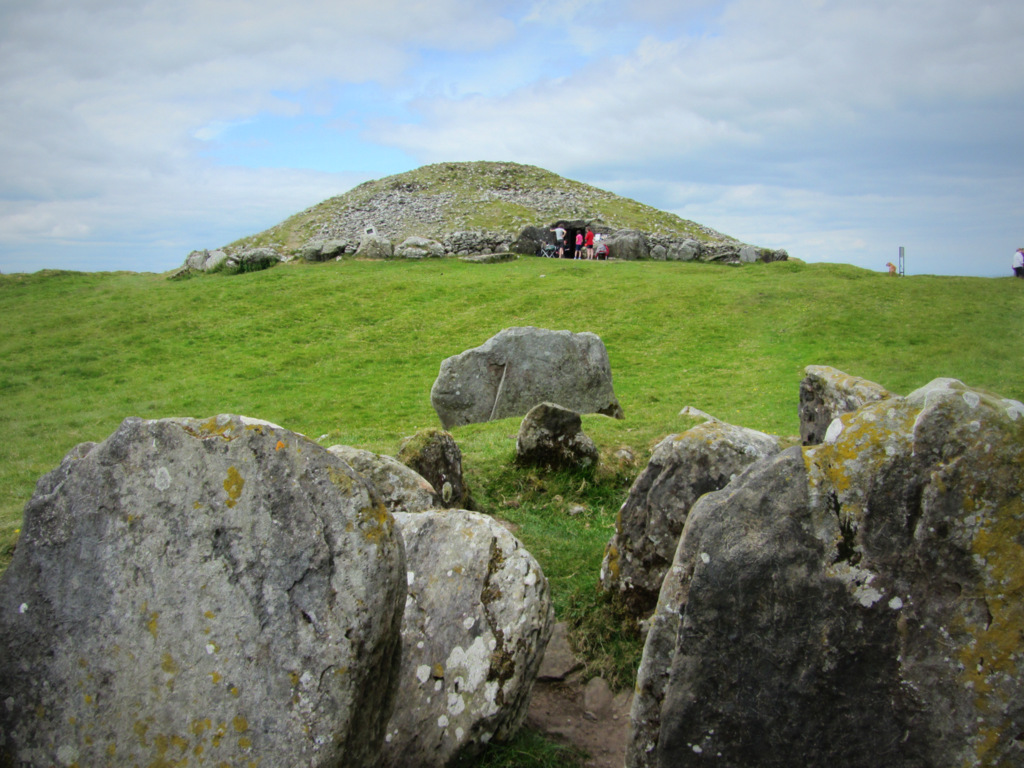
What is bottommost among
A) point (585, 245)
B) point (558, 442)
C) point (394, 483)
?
point (558, 442)

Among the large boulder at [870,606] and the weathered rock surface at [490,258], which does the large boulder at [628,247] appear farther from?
the large boulder at [870,606]

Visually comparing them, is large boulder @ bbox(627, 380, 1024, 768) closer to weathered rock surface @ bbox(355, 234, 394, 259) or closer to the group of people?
weathered rock surface @ bbox(355, 234, 394, 259)

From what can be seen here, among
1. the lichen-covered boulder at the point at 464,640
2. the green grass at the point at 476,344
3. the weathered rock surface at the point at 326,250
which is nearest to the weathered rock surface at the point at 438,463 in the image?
the green grass at the point at 476,344

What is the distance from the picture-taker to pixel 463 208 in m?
59.0

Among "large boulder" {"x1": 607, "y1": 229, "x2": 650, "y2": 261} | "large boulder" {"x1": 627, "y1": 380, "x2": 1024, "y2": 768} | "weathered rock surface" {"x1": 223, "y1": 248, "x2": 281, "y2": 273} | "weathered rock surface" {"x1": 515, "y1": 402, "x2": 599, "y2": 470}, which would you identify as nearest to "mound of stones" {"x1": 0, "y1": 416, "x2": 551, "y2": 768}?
"large boulder" {"x1": 627, "y1": 380, "x2": 1024, "y2": 768}

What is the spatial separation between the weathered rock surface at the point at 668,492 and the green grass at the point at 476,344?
2.82ft

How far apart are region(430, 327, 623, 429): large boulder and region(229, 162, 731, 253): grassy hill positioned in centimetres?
3456

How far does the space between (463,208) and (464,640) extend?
56592 mm

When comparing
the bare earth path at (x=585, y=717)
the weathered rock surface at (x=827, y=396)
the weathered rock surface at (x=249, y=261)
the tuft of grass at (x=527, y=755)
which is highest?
the weathered rock surface at (x=249, y=261)

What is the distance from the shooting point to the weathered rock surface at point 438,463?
9438 millimetres

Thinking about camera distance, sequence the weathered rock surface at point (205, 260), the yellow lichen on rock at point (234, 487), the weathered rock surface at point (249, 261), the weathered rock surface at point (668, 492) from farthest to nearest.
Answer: the weathered rock surface at point (205, 260) → the weathered rock surface at point (249, 261) → the weathered rock surface at point (668, 492) → the yellow lichen on rock at point (234, 487)

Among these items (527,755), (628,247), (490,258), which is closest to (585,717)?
(527,755)

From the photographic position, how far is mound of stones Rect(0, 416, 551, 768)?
3.96 metres

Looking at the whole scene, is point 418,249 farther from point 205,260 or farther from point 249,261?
point 205,260
